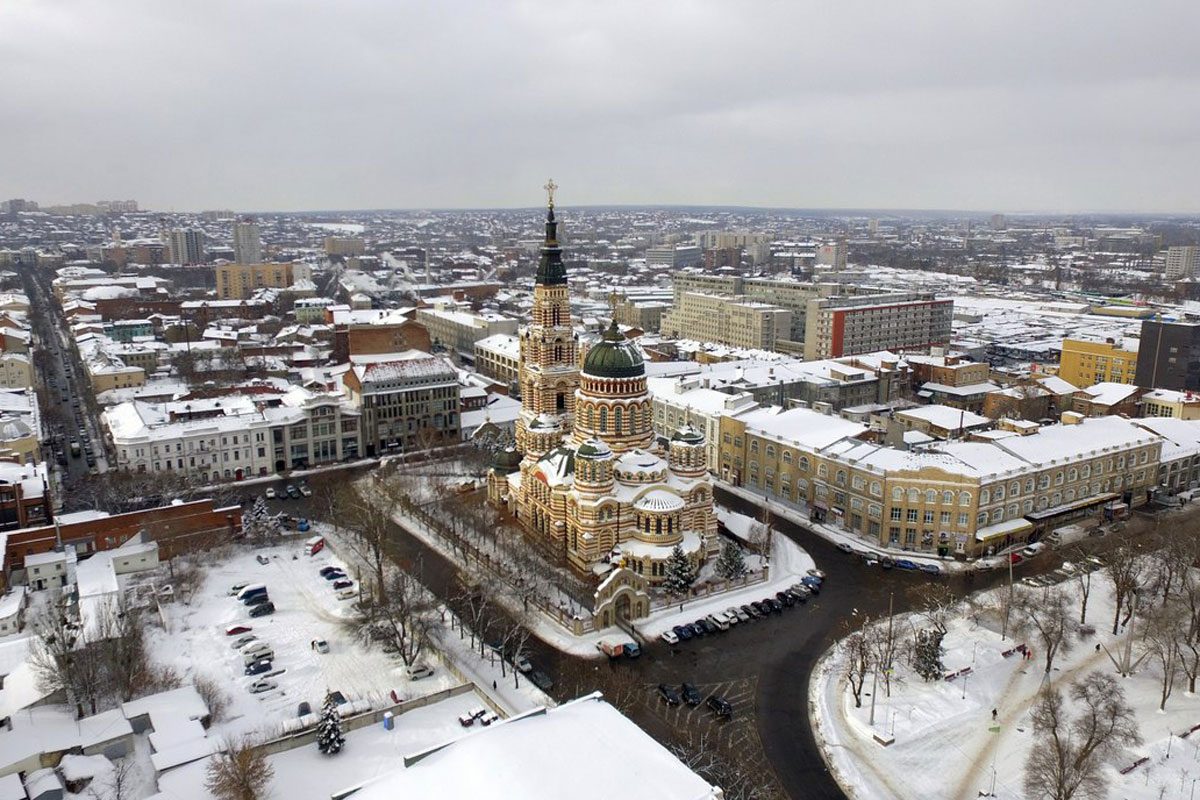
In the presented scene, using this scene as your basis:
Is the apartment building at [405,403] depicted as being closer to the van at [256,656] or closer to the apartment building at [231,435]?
the apartment building at [231,435]

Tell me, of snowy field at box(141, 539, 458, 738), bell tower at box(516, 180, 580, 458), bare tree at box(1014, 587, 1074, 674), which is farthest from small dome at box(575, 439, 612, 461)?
bare tree at box(1014, 587, 1074, 674)

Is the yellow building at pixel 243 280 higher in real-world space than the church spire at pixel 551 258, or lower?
lower

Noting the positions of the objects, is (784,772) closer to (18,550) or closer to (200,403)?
(18,550)

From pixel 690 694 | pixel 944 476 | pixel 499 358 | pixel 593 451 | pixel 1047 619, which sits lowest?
pixel 690 694

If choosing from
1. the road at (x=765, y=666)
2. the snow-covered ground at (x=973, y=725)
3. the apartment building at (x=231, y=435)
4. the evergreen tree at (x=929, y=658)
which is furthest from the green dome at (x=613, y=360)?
the apartment building at (x=231, y=435)

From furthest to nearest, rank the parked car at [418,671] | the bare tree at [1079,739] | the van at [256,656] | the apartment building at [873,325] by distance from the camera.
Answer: the apartment building at [873,325] → the van at [256,656] → the parked car at [418,671] → the bare tree at [1079,739]

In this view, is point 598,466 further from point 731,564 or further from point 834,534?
point 834,534

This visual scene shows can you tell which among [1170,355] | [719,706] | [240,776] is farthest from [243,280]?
[240,776]

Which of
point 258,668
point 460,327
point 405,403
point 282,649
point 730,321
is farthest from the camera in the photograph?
point 730,321
